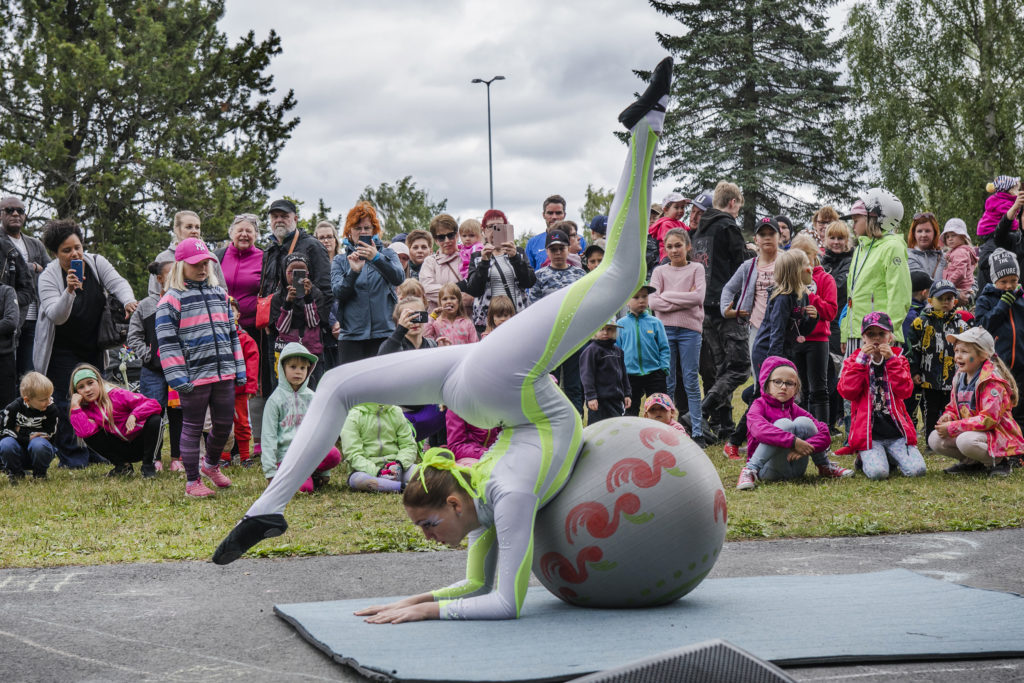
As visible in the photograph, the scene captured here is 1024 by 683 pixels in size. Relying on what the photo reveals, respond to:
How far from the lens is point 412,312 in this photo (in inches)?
376

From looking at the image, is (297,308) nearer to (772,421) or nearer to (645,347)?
(645,347)

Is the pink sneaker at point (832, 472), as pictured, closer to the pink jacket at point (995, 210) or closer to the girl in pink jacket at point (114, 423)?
the pink jacket at point (995, 210)

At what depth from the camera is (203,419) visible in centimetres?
896

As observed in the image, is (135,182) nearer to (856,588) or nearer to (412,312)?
(412,312)

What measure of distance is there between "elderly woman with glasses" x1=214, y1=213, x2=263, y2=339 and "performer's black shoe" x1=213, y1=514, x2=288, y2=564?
6.48 m

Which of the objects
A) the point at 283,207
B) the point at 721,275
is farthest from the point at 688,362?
the point at 283,207

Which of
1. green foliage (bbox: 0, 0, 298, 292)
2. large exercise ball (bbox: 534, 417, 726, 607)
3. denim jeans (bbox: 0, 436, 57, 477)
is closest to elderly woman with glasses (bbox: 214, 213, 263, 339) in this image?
denim jeans (bbox: 0, 436, 57, 477)

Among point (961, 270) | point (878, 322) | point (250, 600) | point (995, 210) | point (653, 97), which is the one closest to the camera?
point (653, 97)

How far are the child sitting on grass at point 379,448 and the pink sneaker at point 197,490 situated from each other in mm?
1165

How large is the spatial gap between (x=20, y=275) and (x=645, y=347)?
21.6 feet

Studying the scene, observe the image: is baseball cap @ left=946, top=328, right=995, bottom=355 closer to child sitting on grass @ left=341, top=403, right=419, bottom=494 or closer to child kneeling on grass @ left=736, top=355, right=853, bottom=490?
child kneeling on grass @ left=736, top=355, right=853, bottom=490

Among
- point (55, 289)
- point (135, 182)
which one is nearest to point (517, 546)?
point (55, 289)

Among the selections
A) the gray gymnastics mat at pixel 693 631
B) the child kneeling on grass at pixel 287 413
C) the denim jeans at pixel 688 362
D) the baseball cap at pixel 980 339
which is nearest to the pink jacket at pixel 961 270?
the baseball cap at pixel 980 339

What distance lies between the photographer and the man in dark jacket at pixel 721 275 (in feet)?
37.1
